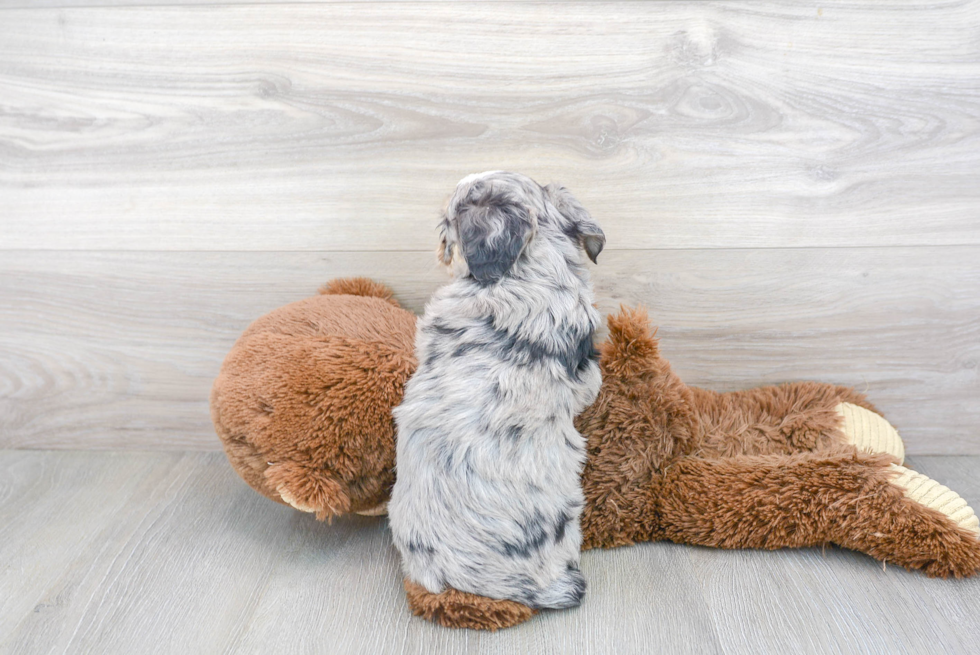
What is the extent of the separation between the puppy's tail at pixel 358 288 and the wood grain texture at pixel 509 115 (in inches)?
3.6

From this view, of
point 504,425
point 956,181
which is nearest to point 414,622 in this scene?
point 504,425

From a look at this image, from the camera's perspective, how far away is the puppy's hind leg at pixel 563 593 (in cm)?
131

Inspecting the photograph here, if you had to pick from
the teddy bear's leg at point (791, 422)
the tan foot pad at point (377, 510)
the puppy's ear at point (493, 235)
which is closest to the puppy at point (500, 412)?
the puppy's ear at point (493, 235)

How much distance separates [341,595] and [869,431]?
124 cm

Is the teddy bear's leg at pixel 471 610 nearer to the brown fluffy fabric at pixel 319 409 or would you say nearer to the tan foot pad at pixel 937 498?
the brown fluffy fabric at pixel 319 409

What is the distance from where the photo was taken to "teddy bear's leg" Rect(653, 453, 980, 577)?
4.62 feet

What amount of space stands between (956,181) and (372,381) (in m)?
1.43

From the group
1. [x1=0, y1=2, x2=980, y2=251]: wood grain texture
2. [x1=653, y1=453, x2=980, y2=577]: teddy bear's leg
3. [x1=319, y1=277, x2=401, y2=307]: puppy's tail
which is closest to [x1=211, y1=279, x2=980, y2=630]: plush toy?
[x1=653, y1=453, x2=980, y2=577]: teddy bear's leg

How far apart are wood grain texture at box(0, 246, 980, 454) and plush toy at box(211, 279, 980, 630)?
25 cm

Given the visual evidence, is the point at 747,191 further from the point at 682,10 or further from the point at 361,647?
the point at 361,647

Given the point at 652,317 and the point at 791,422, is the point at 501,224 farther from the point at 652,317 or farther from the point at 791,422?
the point at 791,422

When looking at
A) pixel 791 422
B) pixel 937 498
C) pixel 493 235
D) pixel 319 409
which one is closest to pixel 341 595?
pixel 319 409

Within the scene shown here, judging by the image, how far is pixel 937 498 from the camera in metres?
1.44

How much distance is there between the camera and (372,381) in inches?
57.5
